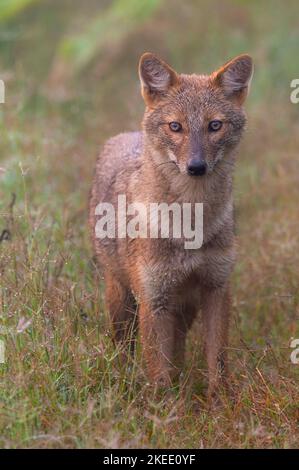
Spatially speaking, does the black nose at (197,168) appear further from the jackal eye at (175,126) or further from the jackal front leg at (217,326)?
the jackal front leg at (217,326)

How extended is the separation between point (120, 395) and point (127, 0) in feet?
26.9

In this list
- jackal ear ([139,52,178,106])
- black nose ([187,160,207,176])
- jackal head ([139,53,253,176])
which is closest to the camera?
black nose ([187,160,207,176])

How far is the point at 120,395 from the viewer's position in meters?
4.56

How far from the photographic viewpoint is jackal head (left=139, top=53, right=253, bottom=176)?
4980 mm

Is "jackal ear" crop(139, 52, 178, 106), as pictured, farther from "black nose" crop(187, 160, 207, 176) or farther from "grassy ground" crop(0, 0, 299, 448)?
"grassy ground" crop(0, 0, 299, 448)

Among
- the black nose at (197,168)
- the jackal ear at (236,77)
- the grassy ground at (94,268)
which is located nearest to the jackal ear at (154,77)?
the jackal ear at (236,77)

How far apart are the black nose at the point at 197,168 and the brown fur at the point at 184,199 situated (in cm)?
10

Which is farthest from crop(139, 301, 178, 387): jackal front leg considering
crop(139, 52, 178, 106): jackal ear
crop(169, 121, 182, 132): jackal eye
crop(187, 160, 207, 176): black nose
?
crop(139, 52, 178, 106): jackal ear

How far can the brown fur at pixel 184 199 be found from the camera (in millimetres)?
5137

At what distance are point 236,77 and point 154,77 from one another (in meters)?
0.49

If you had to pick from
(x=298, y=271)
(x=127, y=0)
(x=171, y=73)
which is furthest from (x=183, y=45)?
(x=171, y=73)

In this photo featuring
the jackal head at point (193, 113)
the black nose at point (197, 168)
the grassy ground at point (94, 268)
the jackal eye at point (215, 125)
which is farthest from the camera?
the jackal eye at point (215, 125)
